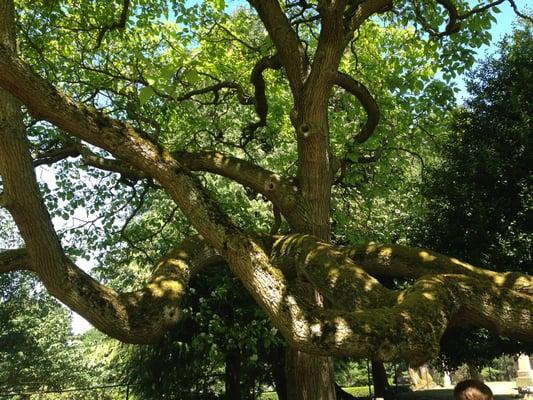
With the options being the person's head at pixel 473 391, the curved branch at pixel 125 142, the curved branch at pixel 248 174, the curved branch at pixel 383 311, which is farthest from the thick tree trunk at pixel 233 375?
the person's head at pixel 473 391

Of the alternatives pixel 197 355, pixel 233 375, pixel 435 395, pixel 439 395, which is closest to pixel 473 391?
pixel 197 355

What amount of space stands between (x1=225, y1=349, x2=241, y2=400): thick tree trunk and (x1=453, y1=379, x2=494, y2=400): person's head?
35.5ft

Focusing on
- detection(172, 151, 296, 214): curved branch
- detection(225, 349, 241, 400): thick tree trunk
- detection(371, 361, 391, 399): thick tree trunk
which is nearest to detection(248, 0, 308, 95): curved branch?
detection(172, 151, 296, 214): curved branch

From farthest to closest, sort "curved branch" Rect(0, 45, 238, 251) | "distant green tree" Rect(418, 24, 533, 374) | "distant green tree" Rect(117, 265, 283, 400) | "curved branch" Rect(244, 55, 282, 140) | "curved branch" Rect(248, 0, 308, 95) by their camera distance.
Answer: "distant green tree" Rect(117, 265, 283, 400) < "distant green tree" Rect(418, 24, 533, 374) < "curved branch" Rect(244, 55, 282, 140) < "curved branch" Rect(248, 0, 308, 95) < "curved branch" Rect(0, 45, 238, 251)

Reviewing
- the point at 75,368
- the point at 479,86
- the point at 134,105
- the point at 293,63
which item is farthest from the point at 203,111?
the point at 75,368

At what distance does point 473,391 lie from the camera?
3.34 meters

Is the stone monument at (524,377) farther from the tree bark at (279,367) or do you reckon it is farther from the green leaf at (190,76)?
the green leaf at (190,76)

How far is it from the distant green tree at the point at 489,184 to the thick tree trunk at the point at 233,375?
581 centimetres

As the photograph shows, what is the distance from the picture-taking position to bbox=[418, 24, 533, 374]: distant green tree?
10031 mm

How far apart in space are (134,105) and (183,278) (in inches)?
177

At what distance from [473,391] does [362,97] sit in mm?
5471

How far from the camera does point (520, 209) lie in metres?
10.1

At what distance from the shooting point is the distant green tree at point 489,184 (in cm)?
1003

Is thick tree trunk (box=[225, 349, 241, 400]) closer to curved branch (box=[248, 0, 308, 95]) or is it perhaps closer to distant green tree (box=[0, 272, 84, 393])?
curved branch (box=[248, 0, 308, 95])
